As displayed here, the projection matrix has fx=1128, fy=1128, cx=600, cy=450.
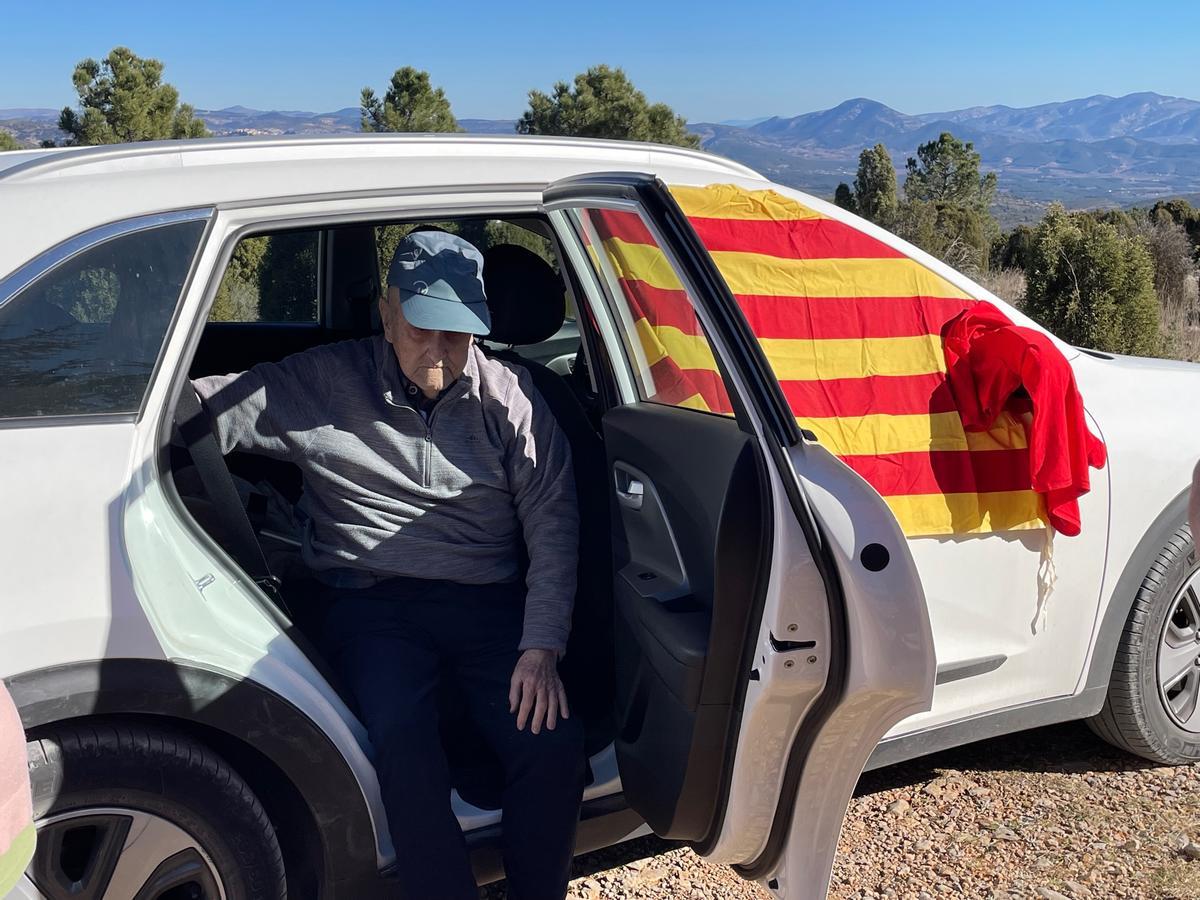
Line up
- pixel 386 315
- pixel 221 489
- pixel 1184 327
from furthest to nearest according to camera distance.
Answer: pixel 1184 327 < pixel 386 315 < pixel 221 489

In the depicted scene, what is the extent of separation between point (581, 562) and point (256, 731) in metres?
0.90

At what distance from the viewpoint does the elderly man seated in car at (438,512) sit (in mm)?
2273

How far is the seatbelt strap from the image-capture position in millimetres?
2143

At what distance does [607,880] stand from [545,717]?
0.67m

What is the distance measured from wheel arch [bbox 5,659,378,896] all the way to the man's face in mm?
748

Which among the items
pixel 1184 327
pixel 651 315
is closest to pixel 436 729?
pixel 651 315

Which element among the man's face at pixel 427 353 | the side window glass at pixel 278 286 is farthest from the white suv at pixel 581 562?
the side window glass at pixel 278 286

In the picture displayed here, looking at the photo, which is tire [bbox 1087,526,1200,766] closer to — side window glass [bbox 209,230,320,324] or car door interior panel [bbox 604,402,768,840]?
car door interior panel [bbox 604,402,768,840]

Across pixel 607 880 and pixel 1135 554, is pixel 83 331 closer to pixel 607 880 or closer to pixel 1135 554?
pixel 607 880

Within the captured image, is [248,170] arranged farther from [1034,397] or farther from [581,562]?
[1034,397]

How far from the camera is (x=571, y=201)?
7.34 feet

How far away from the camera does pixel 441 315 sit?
2.34m

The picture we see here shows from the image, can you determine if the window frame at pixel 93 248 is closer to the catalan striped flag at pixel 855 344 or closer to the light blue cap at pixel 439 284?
the light blue cap at pixel 439 284

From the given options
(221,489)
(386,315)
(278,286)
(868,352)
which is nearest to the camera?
→ (221,489)
